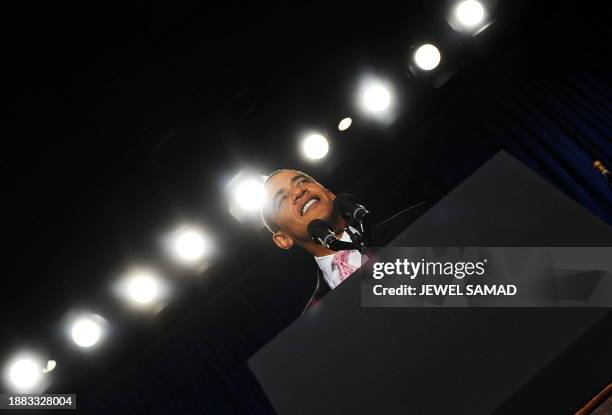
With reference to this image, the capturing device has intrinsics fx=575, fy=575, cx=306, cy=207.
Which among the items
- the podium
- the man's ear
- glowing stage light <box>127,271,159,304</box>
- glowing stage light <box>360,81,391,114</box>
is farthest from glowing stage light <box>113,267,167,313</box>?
the podium

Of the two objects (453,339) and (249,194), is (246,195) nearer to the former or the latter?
(249,194)

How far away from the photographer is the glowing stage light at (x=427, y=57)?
3551mm

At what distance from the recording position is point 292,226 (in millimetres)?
3432

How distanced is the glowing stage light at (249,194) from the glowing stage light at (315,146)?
36cm

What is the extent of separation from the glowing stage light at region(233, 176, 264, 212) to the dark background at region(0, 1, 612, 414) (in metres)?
0.09

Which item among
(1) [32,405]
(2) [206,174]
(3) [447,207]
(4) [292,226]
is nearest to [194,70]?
(2) [206,174]

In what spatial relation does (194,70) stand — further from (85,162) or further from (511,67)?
Answer: (511,67)

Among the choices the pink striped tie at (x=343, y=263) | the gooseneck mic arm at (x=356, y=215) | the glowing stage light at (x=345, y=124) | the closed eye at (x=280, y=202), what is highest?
the glowing stage light at (x=345, y=124)

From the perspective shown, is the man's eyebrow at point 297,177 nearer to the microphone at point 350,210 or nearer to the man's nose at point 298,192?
the man's nose at point 298,192

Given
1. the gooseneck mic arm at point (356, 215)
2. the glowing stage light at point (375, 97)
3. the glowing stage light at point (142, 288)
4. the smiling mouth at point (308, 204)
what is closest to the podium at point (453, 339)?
the gooseneck mic arm at point (356, 215)

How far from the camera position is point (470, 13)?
3.46 m

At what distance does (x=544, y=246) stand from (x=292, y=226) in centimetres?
300
